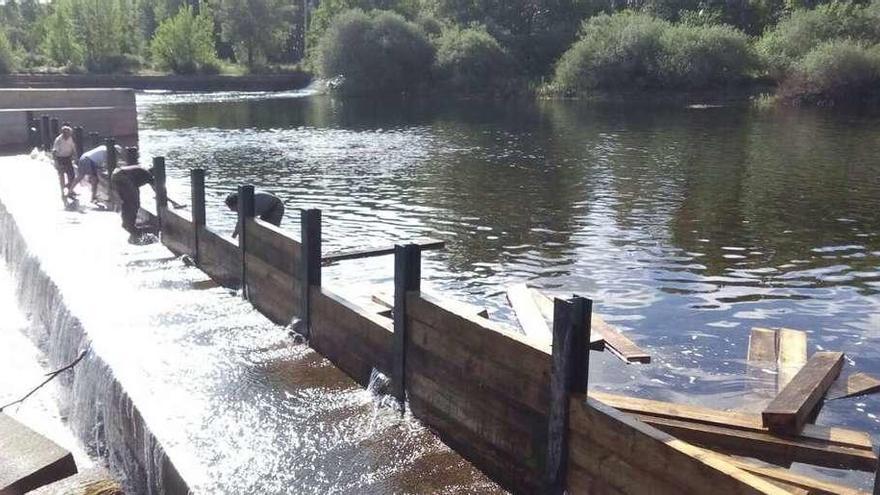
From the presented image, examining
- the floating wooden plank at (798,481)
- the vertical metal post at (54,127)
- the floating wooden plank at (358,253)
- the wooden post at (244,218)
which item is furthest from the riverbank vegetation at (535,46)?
the floating wooden plank at (798,481)

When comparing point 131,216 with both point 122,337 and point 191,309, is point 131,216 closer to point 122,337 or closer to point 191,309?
point 191,309

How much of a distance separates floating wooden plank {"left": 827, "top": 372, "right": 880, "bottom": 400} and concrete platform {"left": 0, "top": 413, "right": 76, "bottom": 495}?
844 centimetres

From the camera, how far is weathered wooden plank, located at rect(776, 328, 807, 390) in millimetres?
10266

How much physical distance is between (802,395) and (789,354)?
226cm

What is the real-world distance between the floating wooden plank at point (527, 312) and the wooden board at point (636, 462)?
4789mm

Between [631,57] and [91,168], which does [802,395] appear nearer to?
[91,168]

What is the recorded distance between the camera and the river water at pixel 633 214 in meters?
12.7

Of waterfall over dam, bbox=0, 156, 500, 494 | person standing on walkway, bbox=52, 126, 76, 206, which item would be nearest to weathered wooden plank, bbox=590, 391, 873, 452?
waterfall over dam, bbox=0, 156, 500, 494

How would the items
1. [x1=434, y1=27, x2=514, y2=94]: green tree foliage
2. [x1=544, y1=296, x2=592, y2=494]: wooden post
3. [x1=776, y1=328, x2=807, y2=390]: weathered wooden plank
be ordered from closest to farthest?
[x1=544, y1=296, x2=592, y2=494]: wooden post < [x1=776, y1=328, x2=807, y2=390]: weathered wooden plank < [x1=434, y1=27, x2=514, y2=94]: green tree foliage

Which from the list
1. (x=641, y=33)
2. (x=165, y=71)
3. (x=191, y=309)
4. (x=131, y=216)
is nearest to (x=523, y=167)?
(x=131, y=216)

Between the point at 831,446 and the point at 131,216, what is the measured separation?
13.4m

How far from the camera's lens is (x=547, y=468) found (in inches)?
260

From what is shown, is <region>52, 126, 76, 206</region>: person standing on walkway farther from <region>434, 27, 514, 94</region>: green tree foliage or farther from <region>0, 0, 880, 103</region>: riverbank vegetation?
<region>434, 27, 514, 94</region>: green tree foliage

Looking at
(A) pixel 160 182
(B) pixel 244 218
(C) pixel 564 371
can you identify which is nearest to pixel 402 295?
(C) pixel 564 371
